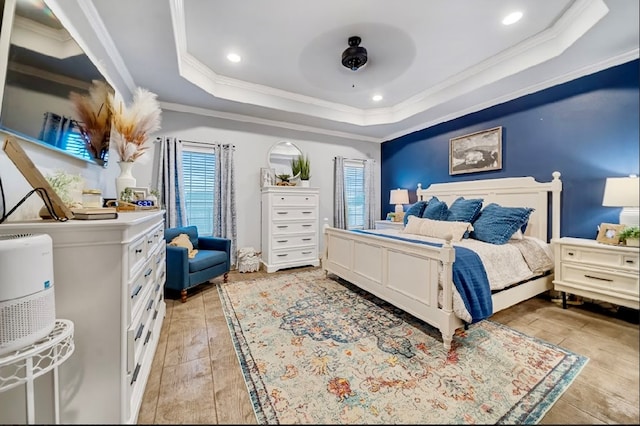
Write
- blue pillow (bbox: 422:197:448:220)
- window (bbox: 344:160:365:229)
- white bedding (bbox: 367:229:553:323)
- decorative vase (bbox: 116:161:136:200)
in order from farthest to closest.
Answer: window (bbox: 344:160:365:229) → blue pillow (bbox: 422:197:448:220) → white bedding (bbox: 367:229:553:323) → decorative vase (bbox: 116:161:136:200)

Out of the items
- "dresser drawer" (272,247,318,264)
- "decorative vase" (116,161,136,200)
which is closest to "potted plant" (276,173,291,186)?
"dresser drawer" (272,247,318,264)

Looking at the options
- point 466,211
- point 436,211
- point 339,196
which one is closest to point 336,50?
point 436,211

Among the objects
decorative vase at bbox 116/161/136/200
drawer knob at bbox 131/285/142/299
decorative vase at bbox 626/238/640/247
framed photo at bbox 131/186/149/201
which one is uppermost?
decorative vase at bbox 116/161/136/200

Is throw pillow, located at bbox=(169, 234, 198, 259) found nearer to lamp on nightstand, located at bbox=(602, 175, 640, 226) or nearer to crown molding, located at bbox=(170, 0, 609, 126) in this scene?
crown molding, located at bbox=(170, 0, 609, 126)

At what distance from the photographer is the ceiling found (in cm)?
198

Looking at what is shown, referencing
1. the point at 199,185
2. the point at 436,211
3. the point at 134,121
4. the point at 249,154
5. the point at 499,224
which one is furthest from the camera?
the point at 249,154

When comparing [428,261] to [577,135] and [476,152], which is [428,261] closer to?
[577,135]

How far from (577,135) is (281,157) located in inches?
151

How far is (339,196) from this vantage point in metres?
5.03

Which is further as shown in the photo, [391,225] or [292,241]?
[391,225]

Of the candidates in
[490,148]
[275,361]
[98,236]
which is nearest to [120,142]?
[98,236]

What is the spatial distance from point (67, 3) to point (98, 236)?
1916 millimetres

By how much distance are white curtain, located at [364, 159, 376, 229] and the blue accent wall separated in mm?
1693

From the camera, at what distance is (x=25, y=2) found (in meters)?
1.16
